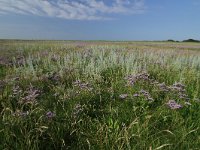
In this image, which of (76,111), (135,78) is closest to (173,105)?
(76,111)

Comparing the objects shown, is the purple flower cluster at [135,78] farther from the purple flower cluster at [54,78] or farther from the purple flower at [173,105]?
the purple flower cluster at [54,78]

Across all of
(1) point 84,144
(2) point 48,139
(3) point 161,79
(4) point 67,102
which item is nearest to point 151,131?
(1) point 84,144

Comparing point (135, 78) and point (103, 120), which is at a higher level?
point (135, 78)

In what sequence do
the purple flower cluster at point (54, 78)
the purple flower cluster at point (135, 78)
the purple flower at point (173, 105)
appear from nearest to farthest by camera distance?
the purple flower at point (173, 105) < the purple flower cluster at point (135, 78) < the purple flower cluster at point (54, 78)

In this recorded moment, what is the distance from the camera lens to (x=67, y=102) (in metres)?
5.16

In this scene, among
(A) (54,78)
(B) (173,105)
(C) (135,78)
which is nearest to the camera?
(B) (173,105)

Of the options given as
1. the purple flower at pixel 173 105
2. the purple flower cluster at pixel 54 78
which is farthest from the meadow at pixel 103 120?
the purple flower cluster at pixel 54 78

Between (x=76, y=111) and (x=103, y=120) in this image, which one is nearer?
(x=103, y=120)

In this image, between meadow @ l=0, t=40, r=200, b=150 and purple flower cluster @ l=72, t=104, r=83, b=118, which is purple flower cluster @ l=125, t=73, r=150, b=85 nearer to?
meadow @ l=0, t=40, r=200, b=150

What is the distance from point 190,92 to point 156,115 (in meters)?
1.84

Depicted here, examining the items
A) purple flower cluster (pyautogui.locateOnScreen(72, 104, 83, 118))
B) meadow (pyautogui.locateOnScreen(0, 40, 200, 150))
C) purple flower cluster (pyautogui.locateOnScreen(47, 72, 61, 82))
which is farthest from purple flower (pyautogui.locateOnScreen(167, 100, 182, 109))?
purple flower cluster (pyautogui.locateOnScreen(47, 72, 61, 82))

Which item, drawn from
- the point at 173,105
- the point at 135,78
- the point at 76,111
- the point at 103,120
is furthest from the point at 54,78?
the point at 173,105

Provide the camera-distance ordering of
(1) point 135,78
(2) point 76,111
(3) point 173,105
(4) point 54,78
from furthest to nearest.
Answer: (4) point 54,78, (1) point 135,78, (2) point 76,111, (3) point 173,105

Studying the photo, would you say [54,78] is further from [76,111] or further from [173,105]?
[173,105]
